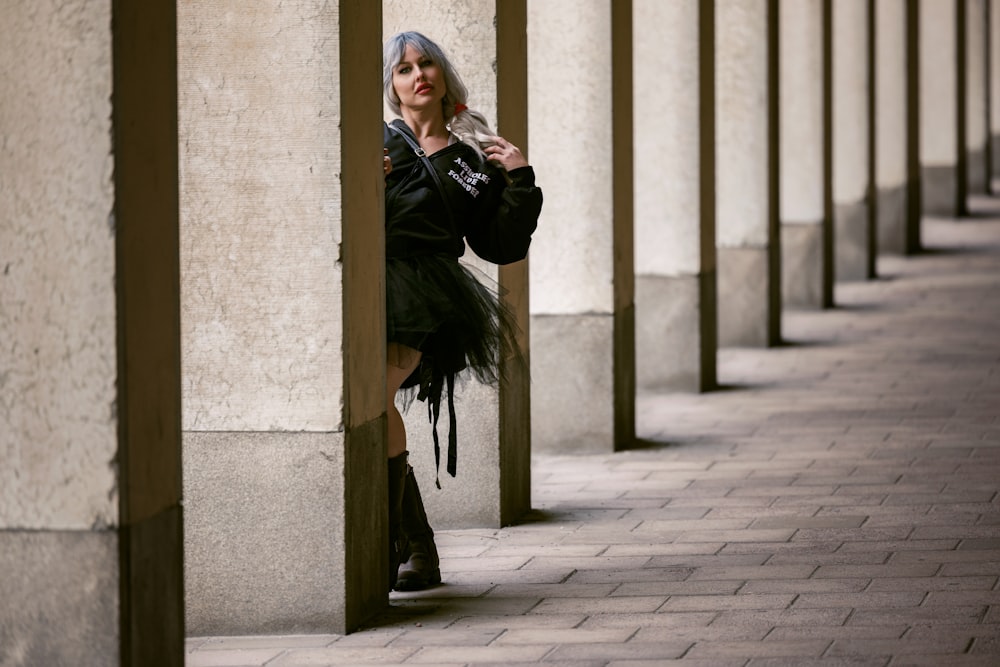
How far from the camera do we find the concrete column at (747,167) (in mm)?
13148

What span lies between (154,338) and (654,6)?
7.22 metres

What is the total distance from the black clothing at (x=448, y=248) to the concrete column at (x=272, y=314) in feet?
1.77

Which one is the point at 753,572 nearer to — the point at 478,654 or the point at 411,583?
the point at 411,583

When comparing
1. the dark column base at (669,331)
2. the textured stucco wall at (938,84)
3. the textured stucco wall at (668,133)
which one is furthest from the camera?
the textured stucco wall at (938,84)

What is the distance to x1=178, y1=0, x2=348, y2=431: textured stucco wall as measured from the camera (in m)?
5.83

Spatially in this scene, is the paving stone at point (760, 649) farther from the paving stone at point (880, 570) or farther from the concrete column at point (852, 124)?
the concrete column at point (852, 124)

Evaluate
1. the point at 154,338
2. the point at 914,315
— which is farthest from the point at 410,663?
the point at 914,315

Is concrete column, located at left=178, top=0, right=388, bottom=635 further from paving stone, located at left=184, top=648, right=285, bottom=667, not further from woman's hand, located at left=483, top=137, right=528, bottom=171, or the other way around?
woman's hand, located at left=483, top=137, right=528, bottom=171

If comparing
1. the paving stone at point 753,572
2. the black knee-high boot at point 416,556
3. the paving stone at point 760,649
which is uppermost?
the black knee-high boot at point 416,556

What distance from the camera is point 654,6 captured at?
1135 cm

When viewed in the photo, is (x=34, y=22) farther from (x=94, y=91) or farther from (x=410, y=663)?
(x=410, y=663)

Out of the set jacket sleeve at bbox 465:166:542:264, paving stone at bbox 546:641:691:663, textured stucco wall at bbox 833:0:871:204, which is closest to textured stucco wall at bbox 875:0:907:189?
textured stucco wall at bbox 833:0:871:204

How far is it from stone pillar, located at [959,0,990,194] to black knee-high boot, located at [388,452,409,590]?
73.2ft

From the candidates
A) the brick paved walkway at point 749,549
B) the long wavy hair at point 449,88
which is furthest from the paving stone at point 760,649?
the long wavy hair at point 449,88
